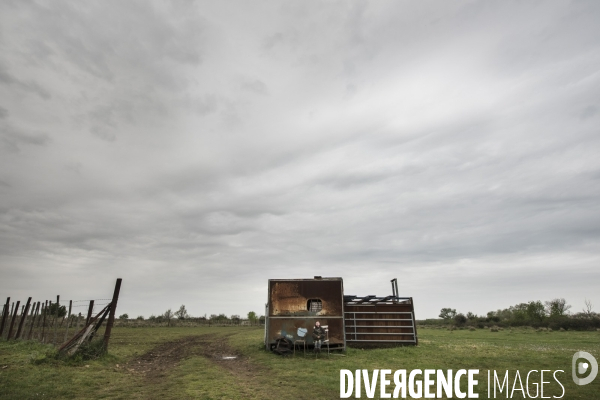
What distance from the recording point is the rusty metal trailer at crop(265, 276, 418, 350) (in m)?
23.6

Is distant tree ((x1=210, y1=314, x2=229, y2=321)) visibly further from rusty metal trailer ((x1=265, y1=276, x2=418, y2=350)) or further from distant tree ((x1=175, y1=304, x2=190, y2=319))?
rusty metal trailer ((x1=265, y1=276, x2=418, y2=350))

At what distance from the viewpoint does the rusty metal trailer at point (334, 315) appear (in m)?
23.6

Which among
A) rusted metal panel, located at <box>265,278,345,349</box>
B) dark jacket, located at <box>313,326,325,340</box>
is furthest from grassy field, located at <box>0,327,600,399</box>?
rusted metal panel, located at <box>265,278,345,349</box>

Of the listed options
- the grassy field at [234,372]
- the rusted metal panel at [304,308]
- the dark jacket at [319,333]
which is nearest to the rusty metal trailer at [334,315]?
the rusted metal panel at [304,308]

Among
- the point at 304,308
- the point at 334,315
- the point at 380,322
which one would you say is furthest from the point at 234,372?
the point at 380,322

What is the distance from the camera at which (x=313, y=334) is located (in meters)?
22.5

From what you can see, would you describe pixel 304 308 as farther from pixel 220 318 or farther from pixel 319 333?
pixel 220 318

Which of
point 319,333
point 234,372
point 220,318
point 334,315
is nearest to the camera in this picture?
point 234,372

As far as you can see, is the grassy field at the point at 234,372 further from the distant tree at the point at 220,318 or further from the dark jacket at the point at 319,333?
the distant tree at the point at 220,318

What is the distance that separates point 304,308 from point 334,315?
2.13 metres

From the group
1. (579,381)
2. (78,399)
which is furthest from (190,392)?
(579,381)

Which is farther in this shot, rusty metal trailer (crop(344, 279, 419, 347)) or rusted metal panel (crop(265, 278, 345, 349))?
rusty metal trailer (crop(344, 279, 419, 347))

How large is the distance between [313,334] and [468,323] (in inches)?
2694

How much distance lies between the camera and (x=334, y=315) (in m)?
24.0
